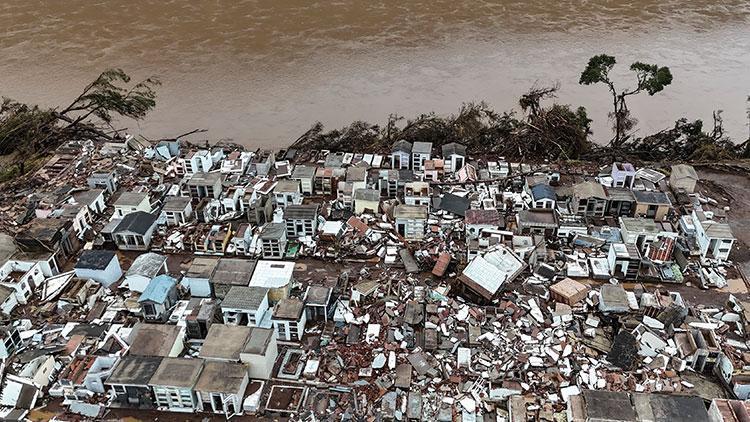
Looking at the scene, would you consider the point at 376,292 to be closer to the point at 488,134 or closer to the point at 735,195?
the point at 488,134

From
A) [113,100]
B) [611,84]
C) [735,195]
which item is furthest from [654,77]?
[113,100]

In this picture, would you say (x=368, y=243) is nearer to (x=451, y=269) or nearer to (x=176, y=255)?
(x=451, y=269)

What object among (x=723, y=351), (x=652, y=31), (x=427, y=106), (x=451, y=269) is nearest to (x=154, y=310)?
(x=451, y=269)

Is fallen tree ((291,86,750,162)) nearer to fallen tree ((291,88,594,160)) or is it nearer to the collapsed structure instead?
fallen tree ((291,88,594,160))

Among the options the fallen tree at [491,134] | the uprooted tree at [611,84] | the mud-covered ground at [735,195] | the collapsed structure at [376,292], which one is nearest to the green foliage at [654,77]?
the uprooted tree at [611,84]

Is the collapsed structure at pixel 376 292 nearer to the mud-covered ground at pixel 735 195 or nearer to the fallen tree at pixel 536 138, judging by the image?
the mud-covered ground at pixel 735 195
